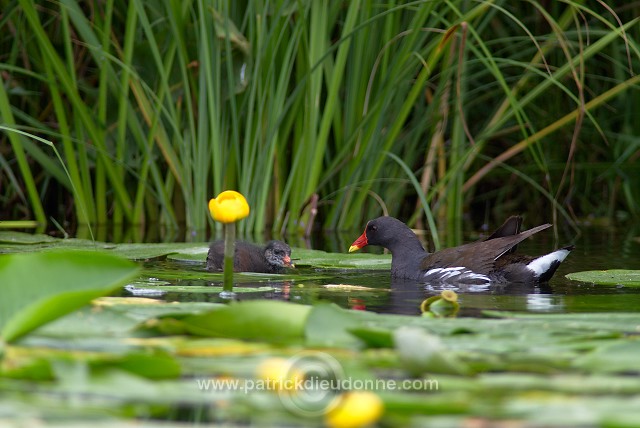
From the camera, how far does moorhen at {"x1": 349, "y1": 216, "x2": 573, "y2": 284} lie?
208 inches

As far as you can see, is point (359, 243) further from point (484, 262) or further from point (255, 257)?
point (484, 262)

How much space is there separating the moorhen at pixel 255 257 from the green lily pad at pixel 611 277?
60.5 inches

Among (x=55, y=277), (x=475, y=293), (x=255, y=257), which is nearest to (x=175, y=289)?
(x=55, y=277)

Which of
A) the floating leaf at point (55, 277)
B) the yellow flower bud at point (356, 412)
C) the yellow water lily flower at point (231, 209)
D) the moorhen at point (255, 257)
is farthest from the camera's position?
the moorhen at point (255, 257)

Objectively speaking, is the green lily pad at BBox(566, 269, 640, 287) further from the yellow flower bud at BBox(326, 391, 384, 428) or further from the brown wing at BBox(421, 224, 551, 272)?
the yellow flower bud at BBox(326, 391, 384, 428)

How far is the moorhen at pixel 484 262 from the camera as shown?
5.29 meters

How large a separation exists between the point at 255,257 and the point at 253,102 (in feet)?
5.67

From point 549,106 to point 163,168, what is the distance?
385 centimetres

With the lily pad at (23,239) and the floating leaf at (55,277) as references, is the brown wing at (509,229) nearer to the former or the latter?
the lily pad at (23,239)

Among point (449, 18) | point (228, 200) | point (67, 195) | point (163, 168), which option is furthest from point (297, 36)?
point (228, 200)

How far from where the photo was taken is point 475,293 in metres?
4.78

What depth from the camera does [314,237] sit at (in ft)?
26.1

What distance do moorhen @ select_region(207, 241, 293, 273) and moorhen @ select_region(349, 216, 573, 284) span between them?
2.03 ft

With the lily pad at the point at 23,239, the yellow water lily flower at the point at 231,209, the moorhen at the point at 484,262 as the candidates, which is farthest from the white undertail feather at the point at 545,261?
the lily pad at the point at 23,239
